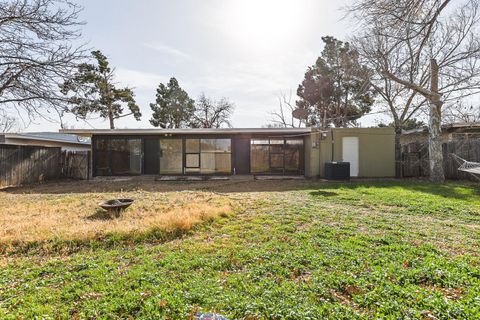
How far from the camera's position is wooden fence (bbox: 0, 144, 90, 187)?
984cm

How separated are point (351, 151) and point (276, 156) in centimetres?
329

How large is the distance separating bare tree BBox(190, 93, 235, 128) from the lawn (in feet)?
63.3

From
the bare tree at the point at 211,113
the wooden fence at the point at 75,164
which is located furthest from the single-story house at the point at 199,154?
the bare tree at the point at 211,113

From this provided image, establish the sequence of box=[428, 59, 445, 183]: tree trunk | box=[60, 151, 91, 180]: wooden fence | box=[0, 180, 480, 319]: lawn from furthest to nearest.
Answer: box=[60, 151, 91, 180]: wooden fence < box=[428, 59, 445, 183]: tree trunk < box=[0, 180, 480, 319]: lawn

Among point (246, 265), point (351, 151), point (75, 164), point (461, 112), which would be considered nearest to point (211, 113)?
point (75, 164)

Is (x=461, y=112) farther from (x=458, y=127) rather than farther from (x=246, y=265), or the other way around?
(x=246, y=265)

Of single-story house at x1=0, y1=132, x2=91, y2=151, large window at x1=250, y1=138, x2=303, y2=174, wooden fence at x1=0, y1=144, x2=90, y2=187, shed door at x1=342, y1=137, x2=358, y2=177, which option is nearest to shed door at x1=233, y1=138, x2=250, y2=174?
large window at x1=250, y1=138, x2=303, y2=174

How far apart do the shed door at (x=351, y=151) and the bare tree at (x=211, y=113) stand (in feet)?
47.7

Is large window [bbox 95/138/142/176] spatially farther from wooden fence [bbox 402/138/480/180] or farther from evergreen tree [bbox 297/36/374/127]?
wooden fence [bbox 402/138/480/180]

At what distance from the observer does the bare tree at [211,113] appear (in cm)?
2401

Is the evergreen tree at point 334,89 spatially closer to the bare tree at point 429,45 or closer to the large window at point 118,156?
the bare tree at point 429,45

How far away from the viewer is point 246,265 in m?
2.82

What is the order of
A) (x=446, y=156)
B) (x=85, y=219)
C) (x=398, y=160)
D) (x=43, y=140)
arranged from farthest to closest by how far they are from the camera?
(x=43, y=140) < (x=398, y=160) < (x=446, y=156) < (x=85, y=219)

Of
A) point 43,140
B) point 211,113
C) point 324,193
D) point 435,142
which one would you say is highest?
point 211,113
